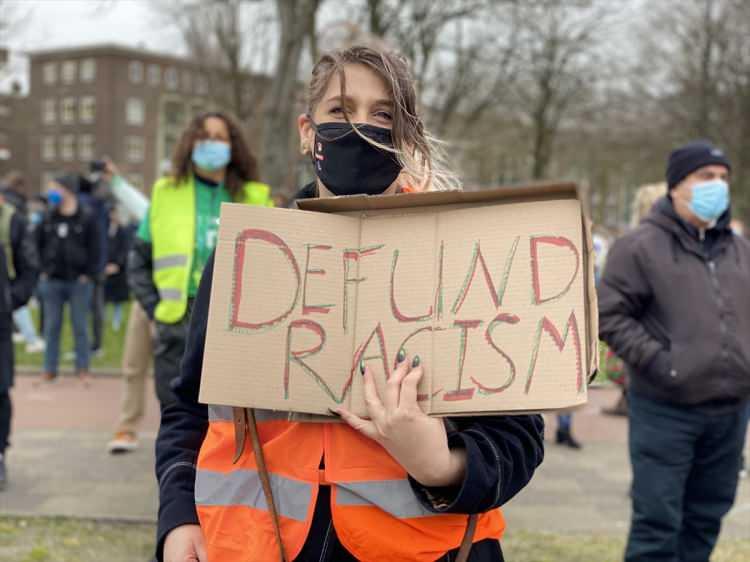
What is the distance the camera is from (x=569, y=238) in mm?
1427

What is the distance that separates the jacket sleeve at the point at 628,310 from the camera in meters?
3.56

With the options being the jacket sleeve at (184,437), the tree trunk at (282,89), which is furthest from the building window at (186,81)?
the jacket sleeve at (184,437)

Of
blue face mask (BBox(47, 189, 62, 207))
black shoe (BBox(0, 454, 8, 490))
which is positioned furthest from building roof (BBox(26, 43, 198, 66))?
black shoe (BBox(0, 454, 8, 490))

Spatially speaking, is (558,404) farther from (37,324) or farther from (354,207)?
(37,324)

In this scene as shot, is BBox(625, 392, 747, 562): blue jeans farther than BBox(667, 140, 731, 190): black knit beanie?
No

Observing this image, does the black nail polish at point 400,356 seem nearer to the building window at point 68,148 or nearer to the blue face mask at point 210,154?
the blue face mask at point 210,154

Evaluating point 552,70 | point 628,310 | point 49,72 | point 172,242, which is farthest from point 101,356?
point 49,72

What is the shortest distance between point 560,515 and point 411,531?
387 cm

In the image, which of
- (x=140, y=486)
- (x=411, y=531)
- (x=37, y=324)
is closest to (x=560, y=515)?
(x=140, y=486)

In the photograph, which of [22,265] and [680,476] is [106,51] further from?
[680,476]

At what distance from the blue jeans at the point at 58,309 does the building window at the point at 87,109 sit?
58.8m

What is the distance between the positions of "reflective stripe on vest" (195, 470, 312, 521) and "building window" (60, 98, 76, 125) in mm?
67332

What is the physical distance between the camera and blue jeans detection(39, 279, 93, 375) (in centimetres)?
878

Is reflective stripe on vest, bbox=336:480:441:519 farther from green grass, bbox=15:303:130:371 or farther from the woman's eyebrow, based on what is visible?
green grass, bbox=15:303:130:371
